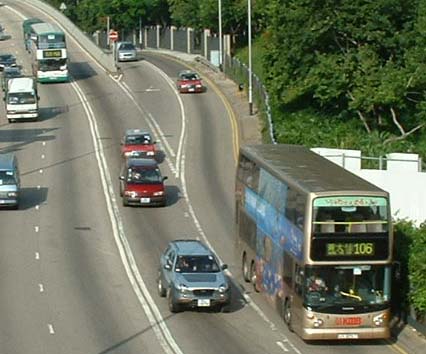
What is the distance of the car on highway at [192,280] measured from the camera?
3294 centimetres

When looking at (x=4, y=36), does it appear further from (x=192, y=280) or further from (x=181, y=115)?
(x=192, y=280)

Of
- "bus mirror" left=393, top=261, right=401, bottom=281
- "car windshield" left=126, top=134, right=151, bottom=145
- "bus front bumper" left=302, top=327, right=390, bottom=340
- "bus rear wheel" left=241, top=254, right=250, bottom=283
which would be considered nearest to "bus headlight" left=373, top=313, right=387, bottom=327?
"bus front bumper" left=302, top=327, right=390, bottom=340

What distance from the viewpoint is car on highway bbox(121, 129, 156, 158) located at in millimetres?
58750

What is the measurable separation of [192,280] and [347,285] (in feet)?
18.2

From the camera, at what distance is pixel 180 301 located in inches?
1296

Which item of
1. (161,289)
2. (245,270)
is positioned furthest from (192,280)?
(245,270)

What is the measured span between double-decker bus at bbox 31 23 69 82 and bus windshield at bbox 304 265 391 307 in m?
59.0

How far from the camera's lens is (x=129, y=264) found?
40438 millimetres

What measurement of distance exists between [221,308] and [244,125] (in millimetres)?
36201

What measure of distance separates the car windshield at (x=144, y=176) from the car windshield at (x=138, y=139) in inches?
348

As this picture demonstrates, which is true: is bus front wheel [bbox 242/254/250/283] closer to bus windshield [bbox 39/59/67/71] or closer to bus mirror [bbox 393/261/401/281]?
bus mirror [bbox 393/261/401/281]

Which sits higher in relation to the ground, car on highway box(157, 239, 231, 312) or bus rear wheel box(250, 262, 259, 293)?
car on highway box(157, 239, 231, 312)

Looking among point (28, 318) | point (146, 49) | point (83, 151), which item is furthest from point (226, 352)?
point (146, 49)

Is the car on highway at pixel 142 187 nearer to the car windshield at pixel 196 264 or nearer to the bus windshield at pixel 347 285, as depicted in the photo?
the car windshield at pixel 196 264
